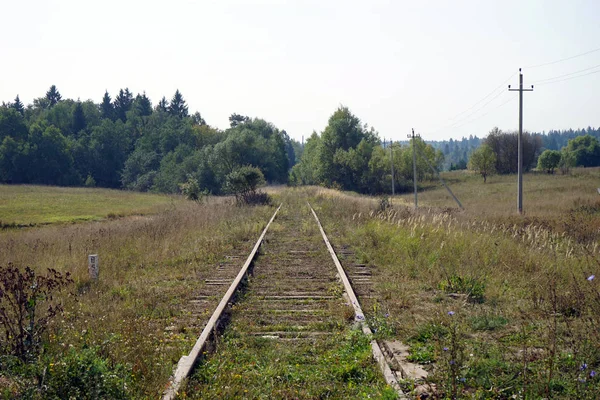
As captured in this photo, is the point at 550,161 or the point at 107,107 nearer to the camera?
the point at 550,161

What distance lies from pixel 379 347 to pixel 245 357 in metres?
1.42

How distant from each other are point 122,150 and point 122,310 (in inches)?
3668

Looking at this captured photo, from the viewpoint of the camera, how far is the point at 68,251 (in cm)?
1162

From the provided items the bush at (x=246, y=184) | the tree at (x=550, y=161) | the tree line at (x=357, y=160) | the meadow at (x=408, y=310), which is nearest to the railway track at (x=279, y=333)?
the meadow at (x=408, y=310)

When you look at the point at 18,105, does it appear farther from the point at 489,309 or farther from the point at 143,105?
the point at 489,309

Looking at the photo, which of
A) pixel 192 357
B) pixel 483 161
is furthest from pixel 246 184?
pixel 483 161

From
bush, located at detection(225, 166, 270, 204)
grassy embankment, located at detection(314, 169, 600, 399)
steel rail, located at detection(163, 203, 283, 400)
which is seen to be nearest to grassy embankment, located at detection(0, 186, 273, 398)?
steel rail, located at detection(163, 203, 283, 400)

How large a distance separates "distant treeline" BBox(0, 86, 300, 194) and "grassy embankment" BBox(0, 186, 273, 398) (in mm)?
44103

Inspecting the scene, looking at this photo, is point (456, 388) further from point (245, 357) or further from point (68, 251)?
point (68, 251)

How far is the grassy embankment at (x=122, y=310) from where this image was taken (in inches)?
161

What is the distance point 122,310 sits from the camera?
22.3ft

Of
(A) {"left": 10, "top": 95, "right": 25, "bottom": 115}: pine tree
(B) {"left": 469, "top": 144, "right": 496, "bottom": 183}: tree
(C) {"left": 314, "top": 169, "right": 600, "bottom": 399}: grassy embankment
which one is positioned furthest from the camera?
(A) {"left": 10, "top": 95, "right": 25, "bottom": 115}: pine tree

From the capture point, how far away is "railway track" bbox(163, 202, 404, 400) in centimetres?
449

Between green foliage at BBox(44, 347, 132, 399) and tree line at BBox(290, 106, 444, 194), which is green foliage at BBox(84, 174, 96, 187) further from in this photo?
green foliage at BBox(44, 347, 132, 399)
